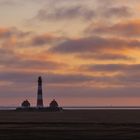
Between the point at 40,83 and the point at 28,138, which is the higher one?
the point at 40,83

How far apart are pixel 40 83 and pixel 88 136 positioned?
101037 millimetres

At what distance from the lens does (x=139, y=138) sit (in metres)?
54.0

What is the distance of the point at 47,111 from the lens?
633 feet

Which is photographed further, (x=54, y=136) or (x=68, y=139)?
(x=54, y=136)

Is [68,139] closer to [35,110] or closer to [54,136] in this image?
[54,136]

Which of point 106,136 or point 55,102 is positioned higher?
point 55,102

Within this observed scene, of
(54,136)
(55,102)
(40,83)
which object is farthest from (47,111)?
(54,136)

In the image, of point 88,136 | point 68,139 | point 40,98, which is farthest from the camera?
point 40,98

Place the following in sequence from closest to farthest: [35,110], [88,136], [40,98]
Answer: [88,136] < [40,98] < [35,110]

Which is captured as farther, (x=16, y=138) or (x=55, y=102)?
(x=55, y=102)

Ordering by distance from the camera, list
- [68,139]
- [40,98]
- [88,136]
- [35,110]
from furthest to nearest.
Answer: [35,110] → [40,98] → [88,136] → [68,139]

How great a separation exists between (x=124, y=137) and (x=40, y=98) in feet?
334

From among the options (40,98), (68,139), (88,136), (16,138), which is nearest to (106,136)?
(88,136)

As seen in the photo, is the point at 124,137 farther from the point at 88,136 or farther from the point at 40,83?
the point at 40,83
